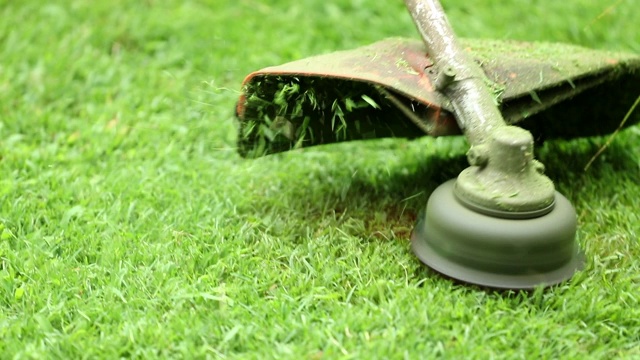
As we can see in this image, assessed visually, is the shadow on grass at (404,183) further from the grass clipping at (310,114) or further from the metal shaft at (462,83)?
the metal shaft at (462,83)

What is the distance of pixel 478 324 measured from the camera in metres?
2.23

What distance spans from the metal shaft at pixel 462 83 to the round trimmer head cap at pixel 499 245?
0.82 feet

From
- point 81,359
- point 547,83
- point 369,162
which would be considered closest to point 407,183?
point 369,162

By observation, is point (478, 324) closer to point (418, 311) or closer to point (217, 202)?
point (418, 311)

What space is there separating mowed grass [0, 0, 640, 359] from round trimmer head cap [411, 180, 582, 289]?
0.22 ft

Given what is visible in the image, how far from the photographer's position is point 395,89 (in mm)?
2488

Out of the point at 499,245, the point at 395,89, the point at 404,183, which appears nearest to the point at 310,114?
the point at 395,89

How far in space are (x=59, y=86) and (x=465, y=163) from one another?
2.23 meters

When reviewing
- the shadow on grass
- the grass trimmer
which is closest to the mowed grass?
the shadow on grass

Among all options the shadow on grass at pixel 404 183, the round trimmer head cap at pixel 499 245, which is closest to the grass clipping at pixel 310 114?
the shadow on grass at pixel 404 183

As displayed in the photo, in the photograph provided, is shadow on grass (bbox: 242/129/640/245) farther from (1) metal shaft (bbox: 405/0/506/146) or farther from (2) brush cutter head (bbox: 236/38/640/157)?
(1) metal shaft (bbox: 405/0/506/146)

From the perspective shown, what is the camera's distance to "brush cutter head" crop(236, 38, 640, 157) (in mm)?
2555

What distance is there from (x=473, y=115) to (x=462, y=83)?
0.44ft

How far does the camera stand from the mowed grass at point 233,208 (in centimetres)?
222
